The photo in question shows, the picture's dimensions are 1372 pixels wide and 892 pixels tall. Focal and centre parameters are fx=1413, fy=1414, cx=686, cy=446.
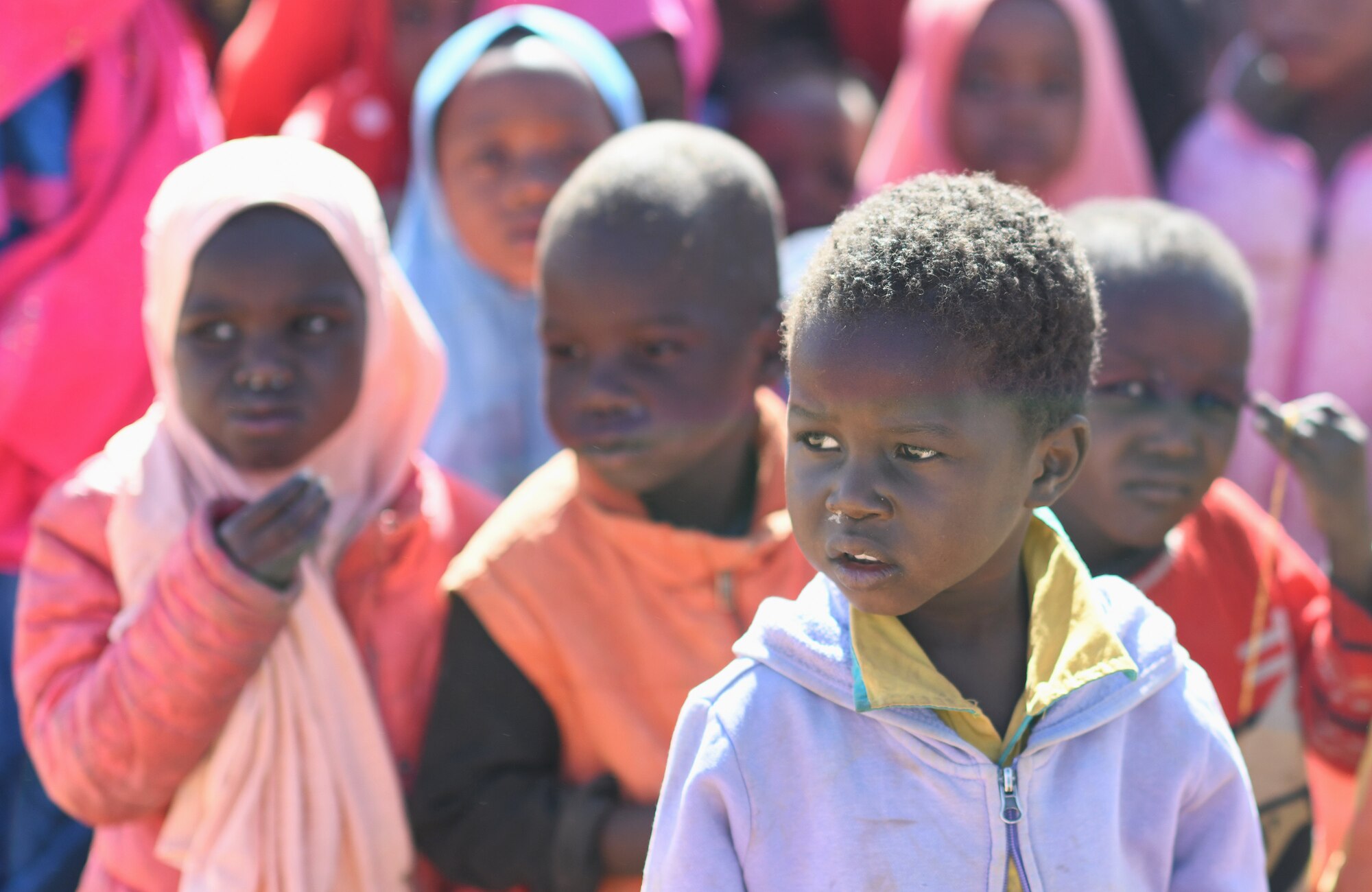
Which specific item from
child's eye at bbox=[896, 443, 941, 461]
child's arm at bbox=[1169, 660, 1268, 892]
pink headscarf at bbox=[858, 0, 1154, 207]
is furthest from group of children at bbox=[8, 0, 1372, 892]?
pink headscarf at bbox=[858, 0, 1154, 207]

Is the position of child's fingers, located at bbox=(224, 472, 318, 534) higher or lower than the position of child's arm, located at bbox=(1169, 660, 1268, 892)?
higher

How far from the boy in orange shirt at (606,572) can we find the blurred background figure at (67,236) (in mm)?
1046

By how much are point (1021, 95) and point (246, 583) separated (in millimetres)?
2460

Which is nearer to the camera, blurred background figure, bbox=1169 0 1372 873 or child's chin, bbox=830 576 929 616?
child's chin, bbox=830 576 929 616

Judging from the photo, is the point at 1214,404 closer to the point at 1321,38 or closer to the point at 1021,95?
the point at 1021,95

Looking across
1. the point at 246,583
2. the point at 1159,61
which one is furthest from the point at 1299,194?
the point at 246,583

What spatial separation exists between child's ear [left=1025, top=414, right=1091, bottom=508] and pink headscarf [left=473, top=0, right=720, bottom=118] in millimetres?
2471

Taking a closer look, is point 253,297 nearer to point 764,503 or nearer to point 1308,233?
point 764,503

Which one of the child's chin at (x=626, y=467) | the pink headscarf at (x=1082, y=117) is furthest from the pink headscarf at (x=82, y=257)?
the pink headscarf at (x=1082, y=117)

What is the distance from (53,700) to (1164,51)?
11.6 feet

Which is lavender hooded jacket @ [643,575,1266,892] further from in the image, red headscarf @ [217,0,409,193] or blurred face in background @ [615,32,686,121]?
red headscarf @ [217,0,409,193]

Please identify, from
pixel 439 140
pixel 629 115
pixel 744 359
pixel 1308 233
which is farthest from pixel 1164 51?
pixel 744 359

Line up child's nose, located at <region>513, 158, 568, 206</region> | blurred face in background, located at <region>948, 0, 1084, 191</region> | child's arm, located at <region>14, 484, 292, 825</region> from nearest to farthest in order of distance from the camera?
child's arm, located at <region>14, 484, 292, 825</region> → child's nose, located at <region>513, 158, 568, 206</region> → blurred face in background, located at <region>948, 0, 1084, 191</region>

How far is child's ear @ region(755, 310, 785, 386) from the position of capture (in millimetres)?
2469
